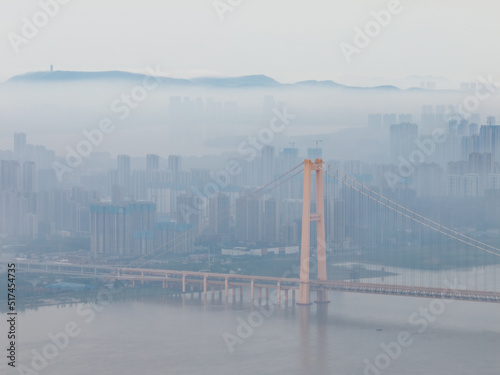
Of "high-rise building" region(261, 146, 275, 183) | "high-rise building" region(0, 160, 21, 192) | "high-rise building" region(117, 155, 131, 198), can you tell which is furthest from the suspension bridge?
"high-rise building" region(0, 160, 21, 192)

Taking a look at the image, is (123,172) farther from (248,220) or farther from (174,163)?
(248,220)

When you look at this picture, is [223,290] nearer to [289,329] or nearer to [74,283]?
[74,283]

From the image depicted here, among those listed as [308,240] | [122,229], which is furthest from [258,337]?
[122,229]

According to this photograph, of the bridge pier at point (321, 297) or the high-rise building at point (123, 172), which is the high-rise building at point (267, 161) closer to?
the high-rise building at point (123, 172)

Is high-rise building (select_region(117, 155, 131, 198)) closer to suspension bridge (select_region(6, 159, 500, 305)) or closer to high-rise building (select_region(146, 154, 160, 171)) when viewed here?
high-rise building (select_region(146, 154, 160, 171))

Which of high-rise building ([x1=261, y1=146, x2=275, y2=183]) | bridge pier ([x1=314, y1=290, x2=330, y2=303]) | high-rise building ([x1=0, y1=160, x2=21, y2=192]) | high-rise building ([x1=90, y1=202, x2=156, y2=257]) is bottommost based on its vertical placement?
bridge pier ([x1=314, y1=290, x2=330, y2=303])
